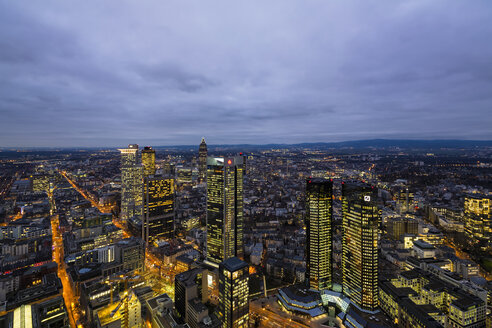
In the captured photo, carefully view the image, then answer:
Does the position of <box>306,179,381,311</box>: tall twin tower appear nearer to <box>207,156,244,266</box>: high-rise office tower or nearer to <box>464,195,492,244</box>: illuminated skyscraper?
<box>207,156,244,266</box>: high-rise office tower

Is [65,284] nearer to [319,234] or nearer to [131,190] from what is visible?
[131,190]

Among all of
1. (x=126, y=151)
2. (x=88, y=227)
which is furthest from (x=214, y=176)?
(x=126, y=151)

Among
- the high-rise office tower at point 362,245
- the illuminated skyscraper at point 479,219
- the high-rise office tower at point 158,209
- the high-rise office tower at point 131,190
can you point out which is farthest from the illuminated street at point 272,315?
the high-rise office tower at point 131,190

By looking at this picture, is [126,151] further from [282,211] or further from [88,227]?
[282,211]

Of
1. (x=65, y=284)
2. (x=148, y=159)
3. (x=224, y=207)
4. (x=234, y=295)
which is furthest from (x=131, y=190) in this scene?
(x=234, y=295)

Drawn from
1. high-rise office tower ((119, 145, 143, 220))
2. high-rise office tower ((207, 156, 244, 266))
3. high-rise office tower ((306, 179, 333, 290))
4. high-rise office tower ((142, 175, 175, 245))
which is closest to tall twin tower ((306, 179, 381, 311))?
high-rise office tower ((306, 179, 333, 290))

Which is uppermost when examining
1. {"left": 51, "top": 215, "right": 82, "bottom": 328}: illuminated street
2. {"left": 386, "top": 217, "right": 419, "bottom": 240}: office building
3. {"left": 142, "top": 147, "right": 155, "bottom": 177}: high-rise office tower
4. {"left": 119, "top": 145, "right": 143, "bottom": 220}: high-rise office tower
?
{"left": 142, "top": 147, "right": 155, "bottom": 177}: high-rise office tower
